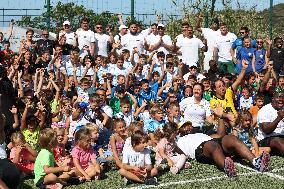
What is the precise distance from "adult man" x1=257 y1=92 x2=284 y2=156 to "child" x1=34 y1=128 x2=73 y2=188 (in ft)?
11.3

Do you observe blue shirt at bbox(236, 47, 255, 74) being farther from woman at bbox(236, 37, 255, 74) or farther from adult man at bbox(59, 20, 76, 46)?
adult man at bbox(59, 20, 76, 46)

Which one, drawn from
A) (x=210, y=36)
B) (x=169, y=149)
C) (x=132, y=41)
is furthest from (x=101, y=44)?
(x=169, y=149)

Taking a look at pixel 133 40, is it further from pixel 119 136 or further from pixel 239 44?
pixel 119 136

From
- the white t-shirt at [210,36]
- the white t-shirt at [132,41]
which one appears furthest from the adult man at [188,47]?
the white t-shirt at [132,41]

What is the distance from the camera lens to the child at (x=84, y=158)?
829cm

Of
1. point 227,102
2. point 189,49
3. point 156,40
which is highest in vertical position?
point 156,40

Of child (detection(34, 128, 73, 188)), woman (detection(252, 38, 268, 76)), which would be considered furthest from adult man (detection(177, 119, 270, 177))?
woman (detection(252, 38, 268, 76))

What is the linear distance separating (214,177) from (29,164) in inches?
107

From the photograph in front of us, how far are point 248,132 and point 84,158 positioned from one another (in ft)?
9.53

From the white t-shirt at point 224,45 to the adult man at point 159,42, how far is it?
1.36 metres

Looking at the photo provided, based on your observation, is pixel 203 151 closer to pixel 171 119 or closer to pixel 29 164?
pixel 171 119

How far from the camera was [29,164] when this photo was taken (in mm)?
8609

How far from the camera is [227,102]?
35.6 feet

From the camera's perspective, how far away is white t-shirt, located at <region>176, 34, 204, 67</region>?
47.4 ft
